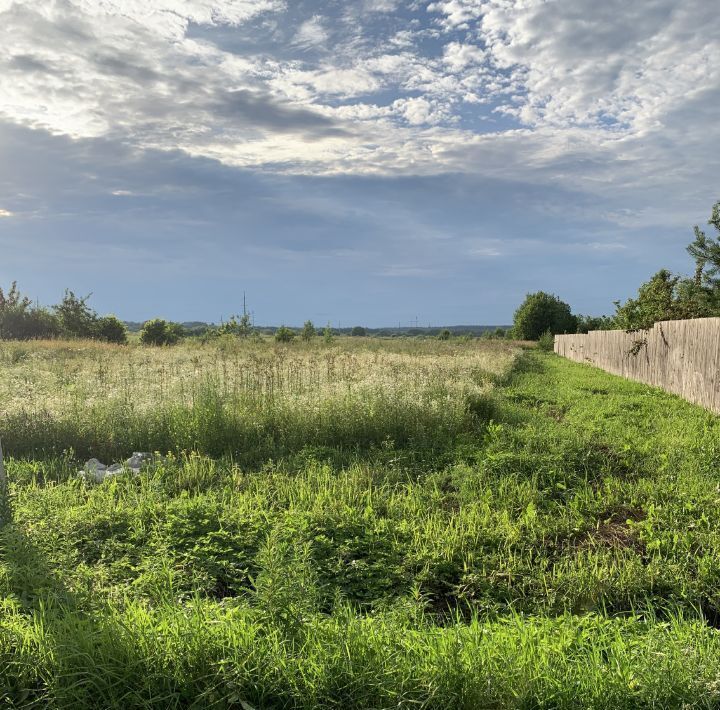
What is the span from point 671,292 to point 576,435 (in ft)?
41.1

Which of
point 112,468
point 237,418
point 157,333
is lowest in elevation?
point 112,468

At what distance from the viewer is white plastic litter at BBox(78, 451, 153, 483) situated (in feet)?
21.2

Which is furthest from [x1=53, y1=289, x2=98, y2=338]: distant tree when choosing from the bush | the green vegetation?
the bush

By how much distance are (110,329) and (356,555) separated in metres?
42.1

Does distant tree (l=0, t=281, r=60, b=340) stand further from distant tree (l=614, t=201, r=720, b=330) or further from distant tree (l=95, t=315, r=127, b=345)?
distant tree (l=614, t=201, r=720, b=330)

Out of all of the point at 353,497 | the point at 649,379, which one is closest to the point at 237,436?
the point at 353,497

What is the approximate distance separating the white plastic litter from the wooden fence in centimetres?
1033

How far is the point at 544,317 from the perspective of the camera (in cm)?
5462

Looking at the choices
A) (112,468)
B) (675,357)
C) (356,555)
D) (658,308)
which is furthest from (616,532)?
(658,308)

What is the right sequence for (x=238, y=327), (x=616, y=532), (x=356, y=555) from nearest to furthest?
1. (x=356, y=555)
2. (x=616, y=532)
3. (x=238, y=327)

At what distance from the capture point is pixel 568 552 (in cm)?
451

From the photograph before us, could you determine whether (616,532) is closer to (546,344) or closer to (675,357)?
(675,357)

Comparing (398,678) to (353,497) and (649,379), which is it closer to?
(353,497)

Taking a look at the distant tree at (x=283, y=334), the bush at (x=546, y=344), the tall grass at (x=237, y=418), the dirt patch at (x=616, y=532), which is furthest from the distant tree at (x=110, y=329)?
the dirt patch at (x=616, y=532)
